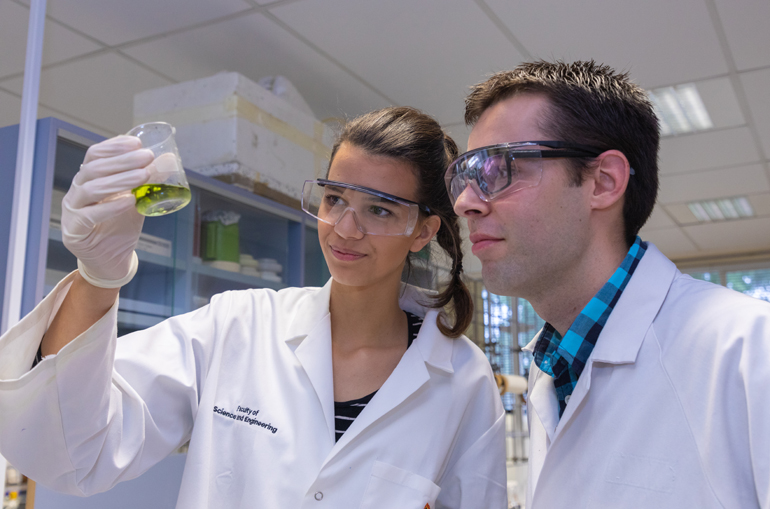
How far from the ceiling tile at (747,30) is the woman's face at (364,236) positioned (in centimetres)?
207

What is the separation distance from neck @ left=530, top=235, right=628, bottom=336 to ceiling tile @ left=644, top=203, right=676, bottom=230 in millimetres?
4680

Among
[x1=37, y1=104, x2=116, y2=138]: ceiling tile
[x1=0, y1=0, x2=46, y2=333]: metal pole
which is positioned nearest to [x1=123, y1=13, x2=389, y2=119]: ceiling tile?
[x1=37, y1=104, x2=116, y2=138]: ceiling tile

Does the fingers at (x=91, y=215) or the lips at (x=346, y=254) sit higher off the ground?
the lips at (x=346, y=254)

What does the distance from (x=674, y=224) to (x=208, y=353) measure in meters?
5.60

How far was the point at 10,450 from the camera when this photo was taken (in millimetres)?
→ 1110

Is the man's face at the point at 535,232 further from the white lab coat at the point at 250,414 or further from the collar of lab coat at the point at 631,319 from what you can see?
the white lab coat at the point at 250,414

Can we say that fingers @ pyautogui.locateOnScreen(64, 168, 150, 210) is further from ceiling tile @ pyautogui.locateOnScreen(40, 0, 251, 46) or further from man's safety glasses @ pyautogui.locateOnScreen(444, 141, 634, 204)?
ceiling tile @ pyautogui.locateOnScreen(40, 0, 251, 46)

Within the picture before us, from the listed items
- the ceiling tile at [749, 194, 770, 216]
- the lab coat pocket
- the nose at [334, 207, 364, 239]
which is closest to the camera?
the lab coat pocket

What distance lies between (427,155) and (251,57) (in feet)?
6.40

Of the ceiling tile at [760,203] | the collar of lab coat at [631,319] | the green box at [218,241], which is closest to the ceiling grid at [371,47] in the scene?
the green box at [218,241]

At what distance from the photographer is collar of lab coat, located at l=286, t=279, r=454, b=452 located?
4.66 ft

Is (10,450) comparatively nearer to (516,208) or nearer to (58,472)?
(58,472)

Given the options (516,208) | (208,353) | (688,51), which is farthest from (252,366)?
(688,51)

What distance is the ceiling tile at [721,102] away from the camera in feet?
11.6
